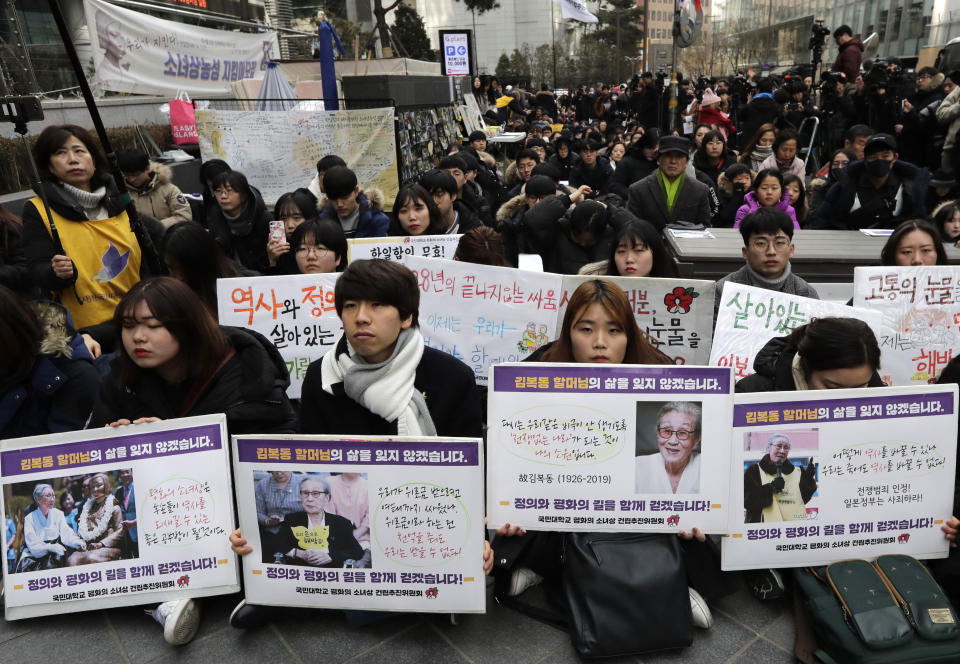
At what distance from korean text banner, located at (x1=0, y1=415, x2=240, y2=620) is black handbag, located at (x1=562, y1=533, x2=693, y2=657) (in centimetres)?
131

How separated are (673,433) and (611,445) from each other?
0.75 ft

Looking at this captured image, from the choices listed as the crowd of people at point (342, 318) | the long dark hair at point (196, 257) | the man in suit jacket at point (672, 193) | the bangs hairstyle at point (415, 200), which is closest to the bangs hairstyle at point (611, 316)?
the crowd of people at point (342, 318)

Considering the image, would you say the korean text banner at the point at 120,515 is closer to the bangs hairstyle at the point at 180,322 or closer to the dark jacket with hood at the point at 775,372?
the bangs hairstyle at the point at 180,322

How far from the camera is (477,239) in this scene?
4.21 metres

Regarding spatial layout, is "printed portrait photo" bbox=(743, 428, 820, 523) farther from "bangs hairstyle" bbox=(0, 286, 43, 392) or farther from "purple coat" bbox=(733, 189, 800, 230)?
"purple coat" bbox=(733, 189, 800, 230)

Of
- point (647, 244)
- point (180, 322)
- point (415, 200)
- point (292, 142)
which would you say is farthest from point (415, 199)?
point (292, 142)

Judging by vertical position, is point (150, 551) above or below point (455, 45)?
below

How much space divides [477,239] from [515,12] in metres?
79.2

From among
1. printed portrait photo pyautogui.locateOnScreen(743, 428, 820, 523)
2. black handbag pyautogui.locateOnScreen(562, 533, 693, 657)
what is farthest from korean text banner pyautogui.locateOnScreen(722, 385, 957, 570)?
black handbag pyautogui.locateOnScreen(562, 533, 693, 657)

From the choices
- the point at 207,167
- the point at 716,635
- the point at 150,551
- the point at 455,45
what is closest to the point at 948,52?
the point at 455,45

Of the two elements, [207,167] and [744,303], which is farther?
[207,167]

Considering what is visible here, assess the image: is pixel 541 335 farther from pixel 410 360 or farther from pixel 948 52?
pixel 948 52

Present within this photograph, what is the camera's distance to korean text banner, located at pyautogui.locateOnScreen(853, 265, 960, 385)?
11.7 ft

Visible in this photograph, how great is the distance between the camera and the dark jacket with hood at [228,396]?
9.01 feet
